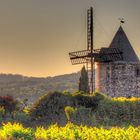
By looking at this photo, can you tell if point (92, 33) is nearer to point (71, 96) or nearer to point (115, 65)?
point (115, 65)

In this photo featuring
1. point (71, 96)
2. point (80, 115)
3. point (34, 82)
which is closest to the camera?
point (80, 115)

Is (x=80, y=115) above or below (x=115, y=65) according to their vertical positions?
below

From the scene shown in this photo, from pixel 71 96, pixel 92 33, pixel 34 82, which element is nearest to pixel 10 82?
pixel 34 82

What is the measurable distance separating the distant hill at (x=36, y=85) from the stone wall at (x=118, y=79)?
6423 centimetres

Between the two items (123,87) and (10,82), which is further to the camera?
(10,82)

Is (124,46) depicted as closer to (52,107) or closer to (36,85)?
(52,107)

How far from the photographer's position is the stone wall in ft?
221

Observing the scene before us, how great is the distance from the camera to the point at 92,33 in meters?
68.7

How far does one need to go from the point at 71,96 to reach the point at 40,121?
12.7 ft

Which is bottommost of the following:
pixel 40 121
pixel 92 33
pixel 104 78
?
pixel 40 121

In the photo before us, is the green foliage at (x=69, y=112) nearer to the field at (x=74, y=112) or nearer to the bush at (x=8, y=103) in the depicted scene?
the field at (x=74, y=112)

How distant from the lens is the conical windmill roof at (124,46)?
223 feet

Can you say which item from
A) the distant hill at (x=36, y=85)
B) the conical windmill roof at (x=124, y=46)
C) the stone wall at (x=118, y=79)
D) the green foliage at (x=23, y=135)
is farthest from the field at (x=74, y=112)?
the distant hill at (x=36, y=85)

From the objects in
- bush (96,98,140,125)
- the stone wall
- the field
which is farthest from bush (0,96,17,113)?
the stone wall
